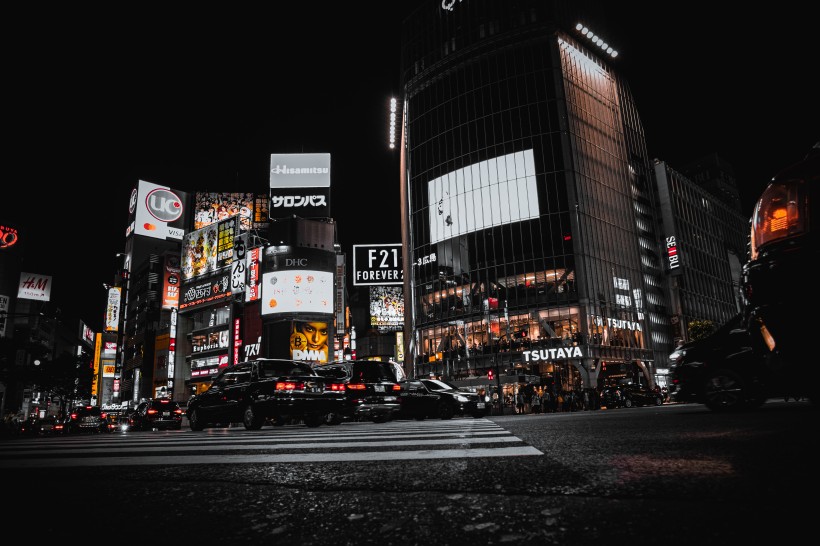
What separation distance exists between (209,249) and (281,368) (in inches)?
1725

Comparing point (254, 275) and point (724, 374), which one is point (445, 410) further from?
point (254, 275)

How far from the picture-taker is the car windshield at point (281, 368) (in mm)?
12844

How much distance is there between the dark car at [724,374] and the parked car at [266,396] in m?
8.20

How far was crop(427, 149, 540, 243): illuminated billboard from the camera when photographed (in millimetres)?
55125

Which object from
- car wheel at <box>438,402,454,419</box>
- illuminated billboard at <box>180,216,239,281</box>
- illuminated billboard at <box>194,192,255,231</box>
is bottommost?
car wheel at <box>438,402,454,419</box>

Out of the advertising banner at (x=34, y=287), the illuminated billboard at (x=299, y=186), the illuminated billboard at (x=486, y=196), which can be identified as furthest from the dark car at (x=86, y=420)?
the advertising banner at (x=34, y=287)

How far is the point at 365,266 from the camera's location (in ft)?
163

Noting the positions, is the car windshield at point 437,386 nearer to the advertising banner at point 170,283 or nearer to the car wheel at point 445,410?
the car wheel at point 445,410

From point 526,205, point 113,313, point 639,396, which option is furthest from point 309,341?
point 113,313

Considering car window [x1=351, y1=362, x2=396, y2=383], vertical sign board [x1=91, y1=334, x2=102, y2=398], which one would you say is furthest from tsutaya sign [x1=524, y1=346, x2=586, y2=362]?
vertical sign board [x1=91, y1=334, x2=102, y2=398]

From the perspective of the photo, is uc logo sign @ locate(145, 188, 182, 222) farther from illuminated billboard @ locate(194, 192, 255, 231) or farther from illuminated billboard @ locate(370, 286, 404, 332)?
illuminated billboard @ locate(370, 286, 404, 332)

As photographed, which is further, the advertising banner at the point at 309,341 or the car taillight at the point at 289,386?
the advertising banner at the point at 309,341

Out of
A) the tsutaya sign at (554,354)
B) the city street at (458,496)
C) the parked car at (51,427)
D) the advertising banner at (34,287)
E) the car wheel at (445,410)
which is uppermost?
the advertising banner at (34,287)

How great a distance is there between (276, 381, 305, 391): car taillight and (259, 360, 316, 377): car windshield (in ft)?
1.83
